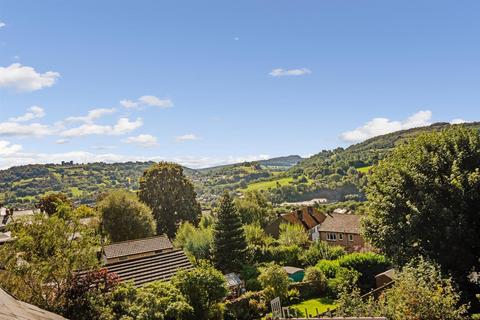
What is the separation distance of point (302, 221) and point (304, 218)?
203 cm

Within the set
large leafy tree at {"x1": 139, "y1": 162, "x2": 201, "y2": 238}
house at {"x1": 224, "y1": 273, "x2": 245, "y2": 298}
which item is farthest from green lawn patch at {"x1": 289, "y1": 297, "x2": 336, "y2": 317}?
large leafy tree at {"x1": 139, "y1": 162, "x2": 201, "y2": 238}

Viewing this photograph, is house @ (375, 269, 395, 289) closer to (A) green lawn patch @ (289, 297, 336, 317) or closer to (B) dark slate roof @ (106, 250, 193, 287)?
(A) green lawn patch @ (289, 297, 336, 317)

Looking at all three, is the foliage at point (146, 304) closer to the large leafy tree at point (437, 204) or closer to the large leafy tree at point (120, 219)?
the large leafy tree at point (437, 204)

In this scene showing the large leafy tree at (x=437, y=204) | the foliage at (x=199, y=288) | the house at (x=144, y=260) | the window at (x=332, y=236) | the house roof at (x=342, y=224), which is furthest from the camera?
the window at (x=332, y=236)

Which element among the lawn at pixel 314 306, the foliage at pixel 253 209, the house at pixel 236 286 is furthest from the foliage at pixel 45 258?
the foliage at pixel 253 209

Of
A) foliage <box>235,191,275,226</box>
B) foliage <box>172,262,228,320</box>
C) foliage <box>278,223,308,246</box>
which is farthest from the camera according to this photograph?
foliage <box>235,191,275,226</box>

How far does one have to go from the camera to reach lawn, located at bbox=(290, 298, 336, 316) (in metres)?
30.7

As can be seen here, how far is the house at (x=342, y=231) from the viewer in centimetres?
6122

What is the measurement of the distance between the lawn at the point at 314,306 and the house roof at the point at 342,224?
2975cm

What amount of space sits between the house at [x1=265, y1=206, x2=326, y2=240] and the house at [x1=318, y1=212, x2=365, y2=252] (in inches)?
151

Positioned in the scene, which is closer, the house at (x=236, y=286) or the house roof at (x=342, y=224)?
the house at (x=236, y=286)

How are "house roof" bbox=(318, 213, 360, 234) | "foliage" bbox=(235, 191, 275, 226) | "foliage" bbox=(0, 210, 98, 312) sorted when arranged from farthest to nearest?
"foliage" bbox=(235, 191, 275, 226) < "house roof" bbox=(318, 213, 360, 234) < "foliage" bbox=(0, 210, 98, 312)

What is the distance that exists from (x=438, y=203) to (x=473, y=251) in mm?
3536

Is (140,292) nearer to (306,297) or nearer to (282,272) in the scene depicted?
(282,272)
